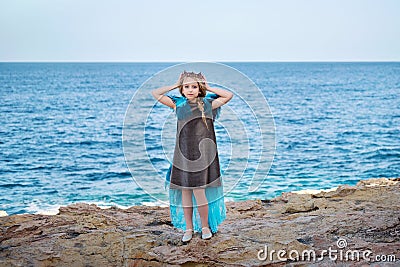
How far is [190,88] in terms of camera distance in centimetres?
508

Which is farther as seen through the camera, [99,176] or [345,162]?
[345,162]

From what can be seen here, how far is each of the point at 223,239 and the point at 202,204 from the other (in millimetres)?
410

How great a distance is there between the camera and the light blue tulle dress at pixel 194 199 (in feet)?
16.9

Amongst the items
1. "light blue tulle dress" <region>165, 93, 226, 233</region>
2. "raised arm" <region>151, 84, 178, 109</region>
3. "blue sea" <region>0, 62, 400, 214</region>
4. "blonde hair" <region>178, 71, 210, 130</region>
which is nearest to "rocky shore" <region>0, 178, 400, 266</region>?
"light blue tulle dress" <region>165, 93, 226, 233</region>

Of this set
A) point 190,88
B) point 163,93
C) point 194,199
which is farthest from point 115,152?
point 190,88

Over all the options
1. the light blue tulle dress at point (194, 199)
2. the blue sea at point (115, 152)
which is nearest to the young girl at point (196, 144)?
the light blue tulle dress at point (194, 199)

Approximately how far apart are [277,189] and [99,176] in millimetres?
6559

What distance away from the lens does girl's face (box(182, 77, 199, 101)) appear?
507 centimetres

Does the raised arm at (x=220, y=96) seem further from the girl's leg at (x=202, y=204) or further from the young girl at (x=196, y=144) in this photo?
the girl's leg at (x=202, y=204)

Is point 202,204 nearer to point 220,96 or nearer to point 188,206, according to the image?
point 188,206

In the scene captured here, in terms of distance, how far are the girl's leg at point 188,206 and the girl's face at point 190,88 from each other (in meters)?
0.98

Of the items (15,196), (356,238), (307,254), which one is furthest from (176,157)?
(15,196)

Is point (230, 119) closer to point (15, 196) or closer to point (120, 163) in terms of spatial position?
point (15, 196)

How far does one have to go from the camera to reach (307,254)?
478 centimetres
